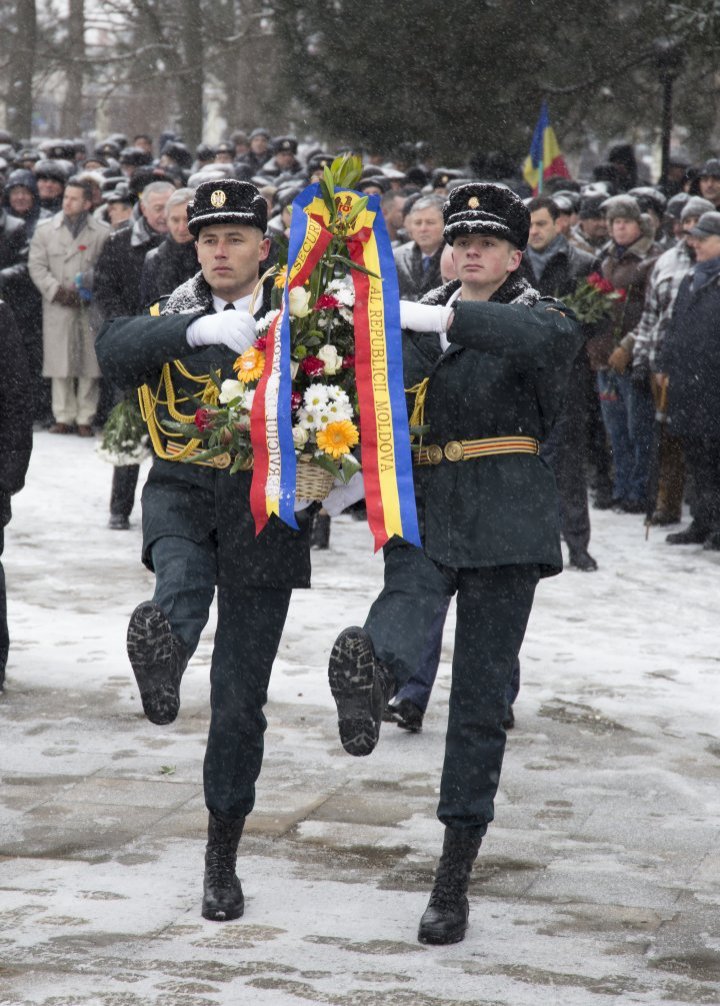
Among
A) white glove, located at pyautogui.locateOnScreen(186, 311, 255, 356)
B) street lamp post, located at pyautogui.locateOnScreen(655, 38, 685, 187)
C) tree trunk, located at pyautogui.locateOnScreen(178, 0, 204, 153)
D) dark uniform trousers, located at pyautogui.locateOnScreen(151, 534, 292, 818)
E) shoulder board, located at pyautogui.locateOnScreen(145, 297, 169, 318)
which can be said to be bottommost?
dark uniform trousers, located at pyautogui.locateOnScreen(151, 534, 292, 818)

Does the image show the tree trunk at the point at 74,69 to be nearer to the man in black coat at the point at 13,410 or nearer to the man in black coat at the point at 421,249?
the man in black coat at the point at 421,249

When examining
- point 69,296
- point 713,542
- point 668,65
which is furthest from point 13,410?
point 668,65

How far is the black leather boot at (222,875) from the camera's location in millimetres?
4508

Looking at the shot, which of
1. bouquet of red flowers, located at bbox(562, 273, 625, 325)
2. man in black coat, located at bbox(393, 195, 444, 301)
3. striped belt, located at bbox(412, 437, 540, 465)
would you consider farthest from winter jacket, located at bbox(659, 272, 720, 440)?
striped belt, located at bbox(412, 437, 540, 465)

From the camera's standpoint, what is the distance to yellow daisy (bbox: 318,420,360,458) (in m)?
4.27

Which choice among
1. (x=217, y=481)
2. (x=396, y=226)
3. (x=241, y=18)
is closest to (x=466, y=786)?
(x=217, y=481)

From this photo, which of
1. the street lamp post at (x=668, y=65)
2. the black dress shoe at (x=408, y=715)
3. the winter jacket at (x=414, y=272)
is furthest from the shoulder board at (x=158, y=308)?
the street lamp post at (x=668, y=65)

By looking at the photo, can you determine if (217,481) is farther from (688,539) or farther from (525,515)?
(688,539)

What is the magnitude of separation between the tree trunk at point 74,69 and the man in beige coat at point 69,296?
20.4 metres

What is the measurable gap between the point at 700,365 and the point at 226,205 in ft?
20.4

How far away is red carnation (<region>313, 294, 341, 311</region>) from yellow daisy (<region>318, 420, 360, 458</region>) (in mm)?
306

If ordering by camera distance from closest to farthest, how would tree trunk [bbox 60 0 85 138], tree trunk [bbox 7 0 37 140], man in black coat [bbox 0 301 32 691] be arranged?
man in black coat [bbox 0 301 32 691] < tree trunk [bbox 7 0 37 140] < tree trunk [bbox 60 0 85 138]

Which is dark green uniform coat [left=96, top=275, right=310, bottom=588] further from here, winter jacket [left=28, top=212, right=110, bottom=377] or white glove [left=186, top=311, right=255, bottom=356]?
winter jacket [left=28, top=212, right=110, bottom=377]

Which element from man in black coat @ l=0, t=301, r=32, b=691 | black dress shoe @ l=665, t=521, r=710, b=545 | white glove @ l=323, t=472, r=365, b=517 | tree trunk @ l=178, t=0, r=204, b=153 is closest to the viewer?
white glove @ l=323, t=472, r=365, b=517
